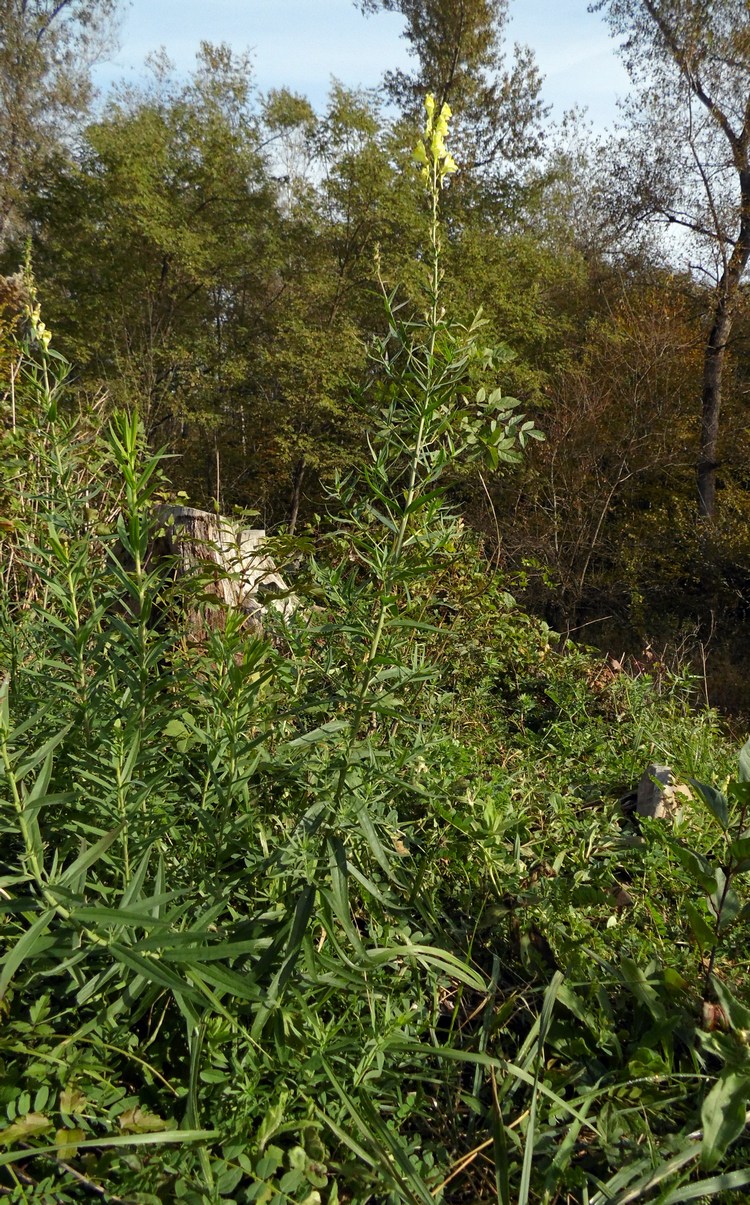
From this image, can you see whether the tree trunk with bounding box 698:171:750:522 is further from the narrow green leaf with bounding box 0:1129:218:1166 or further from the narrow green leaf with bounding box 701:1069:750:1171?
the narrow green leaf with bounding box 0:1129:218:1166

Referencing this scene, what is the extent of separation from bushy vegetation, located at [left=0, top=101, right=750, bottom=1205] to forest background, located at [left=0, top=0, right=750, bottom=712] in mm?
8329

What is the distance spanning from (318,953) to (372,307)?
11.6 m

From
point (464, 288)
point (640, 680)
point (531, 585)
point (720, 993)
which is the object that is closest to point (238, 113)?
point (464, 288)

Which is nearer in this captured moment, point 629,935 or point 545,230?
point 629,935

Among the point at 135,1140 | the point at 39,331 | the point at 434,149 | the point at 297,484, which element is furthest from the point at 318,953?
the point at 297,484

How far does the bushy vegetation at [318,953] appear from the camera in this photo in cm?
119

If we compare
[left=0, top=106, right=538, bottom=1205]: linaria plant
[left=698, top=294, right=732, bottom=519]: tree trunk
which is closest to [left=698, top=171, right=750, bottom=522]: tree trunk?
[left=698, top=294, right=732, bottom=519]: tree trunk

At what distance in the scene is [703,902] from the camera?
1.95 meters

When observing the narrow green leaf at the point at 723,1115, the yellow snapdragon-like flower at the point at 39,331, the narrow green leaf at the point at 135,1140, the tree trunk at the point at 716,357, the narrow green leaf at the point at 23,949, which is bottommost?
the narrow green leaf at the point at 135,1140

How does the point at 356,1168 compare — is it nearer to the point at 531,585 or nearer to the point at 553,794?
the point at 553,794

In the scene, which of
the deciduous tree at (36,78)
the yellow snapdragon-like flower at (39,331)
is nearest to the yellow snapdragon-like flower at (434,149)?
the yellow snapdragon-like flower at (39,331)

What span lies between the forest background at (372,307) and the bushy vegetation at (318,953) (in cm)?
833

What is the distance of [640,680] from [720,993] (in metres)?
2.51

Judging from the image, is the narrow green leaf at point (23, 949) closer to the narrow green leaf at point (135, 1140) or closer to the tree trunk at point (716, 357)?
the narrow green leaf at point (135, 1140)
